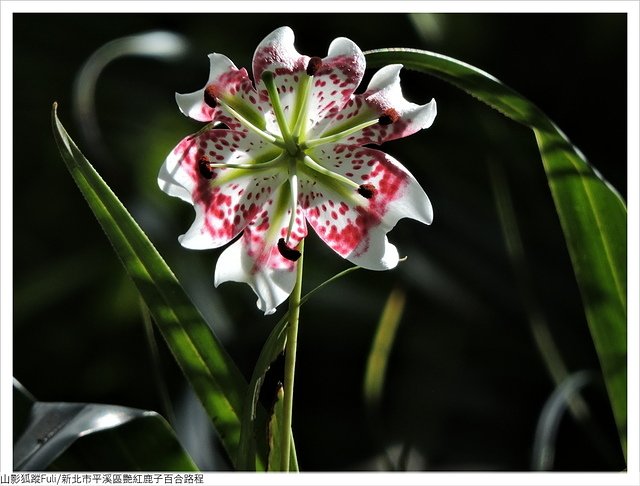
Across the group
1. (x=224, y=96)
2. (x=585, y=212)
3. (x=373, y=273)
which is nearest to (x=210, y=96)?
(x=224, y=96)

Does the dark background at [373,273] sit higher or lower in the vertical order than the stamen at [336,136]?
lower

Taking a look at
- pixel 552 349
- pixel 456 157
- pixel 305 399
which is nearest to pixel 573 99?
pixel 456 157

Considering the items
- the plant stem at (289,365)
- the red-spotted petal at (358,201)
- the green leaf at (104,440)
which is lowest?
the green leaf at (104,440)

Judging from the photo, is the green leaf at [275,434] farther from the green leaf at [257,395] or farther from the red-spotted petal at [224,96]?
the red-spotted petal at [224,96]

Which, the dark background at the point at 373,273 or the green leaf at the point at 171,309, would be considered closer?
the green leaf at the point at 171,309

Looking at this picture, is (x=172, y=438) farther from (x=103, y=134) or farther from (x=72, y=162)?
(x=103, y=134)

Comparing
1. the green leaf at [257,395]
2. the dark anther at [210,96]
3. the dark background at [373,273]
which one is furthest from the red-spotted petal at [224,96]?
the dark background at [373,273]
